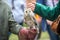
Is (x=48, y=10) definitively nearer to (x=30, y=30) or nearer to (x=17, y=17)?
(x=30, y=30)

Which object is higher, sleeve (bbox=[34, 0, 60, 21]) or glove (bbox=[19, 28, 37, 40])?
sleeve (bbox=[34, 0, 60, 21])

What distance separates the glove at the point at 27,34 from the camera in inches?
116

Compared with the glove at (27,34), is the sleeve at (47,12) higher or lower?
higher

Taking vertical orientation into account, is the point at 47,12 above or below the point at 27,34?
above

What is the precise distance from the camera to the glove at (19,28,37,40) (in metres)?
2.94

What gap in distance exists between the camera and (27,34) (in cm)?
296

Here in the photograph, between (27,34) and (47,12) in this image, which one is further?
(47,12)

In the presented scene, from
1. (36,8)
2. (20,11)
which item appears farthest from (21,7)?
(36,8)

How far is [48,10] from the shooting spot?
323 cm

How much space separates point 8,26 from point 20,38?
15cm

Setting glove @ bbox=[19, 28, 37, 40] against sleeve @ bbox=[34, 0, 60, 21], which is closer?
glove @ bbox=[19, 28, 37, 40]

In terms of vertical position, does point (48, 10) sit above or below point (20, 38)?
above

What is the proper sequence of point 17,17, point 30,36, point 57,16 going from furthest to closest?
1. point 17,17
2. point 57,16
3. point 30,36

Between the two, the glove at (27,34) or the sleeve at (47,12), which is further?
the sleeve at (47,12)
